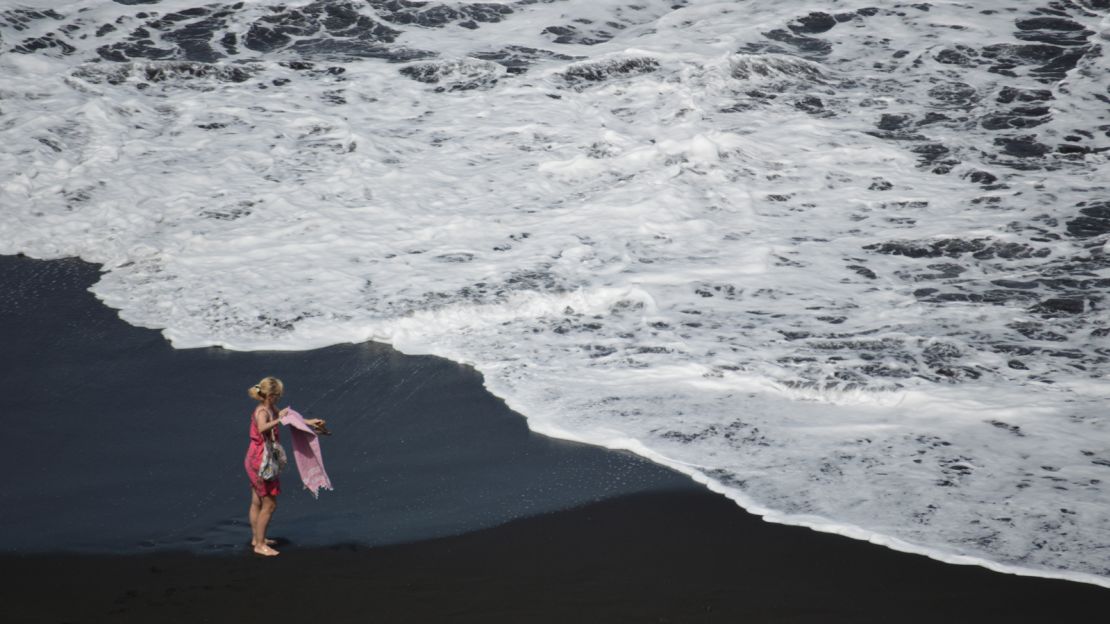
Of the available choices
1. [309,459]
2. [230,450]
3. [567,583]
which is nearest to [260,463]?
[309,459]

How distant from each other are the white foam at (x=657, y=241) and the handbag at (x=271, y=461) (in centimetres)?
222

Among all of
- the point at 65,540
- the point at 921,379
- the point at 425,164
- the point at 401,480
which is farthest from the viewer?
the point at 425,164

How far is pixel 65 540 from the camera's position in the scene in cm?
646

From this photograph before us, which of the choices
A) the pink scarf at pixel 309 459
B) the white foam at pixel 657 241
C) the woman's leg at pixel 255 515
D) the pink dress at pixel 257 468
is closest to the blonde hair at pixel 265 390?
the pink dress at pixel 257 468

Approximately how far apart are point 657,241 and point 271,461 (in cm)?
627

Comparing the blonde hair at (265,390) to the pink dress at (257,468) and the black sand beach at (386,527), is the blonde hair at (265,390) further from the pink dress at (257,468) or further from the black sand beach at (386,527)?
the black sand beach at (386,527)

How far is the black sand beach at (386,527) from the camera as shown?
571 centimetres

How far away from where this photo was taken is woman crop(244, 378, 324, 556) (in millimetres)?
6285

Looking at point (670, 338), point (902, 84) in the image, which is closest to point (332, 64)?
point (902, 84)

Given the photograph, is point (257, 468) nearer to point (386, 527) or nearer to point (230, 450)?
point (386, 527)

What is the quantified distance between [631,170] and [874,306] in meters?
4.49

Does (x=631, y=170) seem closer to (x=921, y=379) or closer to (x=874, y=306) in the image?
(x=874, y=306)

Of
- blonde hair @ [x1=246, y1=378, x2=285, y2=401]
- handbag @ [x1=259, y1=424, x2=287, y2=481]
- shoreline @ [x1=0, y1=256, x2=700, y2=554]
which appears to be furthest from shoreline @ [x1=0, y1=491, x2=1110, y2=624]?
blonde hair @ [x1=246, y1=378, x2=285, y2=401]

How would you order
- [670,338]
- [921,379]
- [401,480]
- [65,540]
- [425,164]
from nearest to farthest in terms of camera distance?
→ [65,540]
[401,480]
[921,379]
[670,338]
[425,164]
